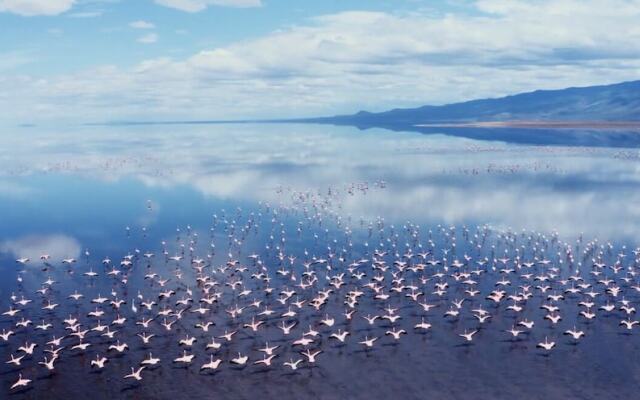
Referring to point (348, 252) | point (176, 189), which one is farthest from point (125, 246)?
point (176, 189)

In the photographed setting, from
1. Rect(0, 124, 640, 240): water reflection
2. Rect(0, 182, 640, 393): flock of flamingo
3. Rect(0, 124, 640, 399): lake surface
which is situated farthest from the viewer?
Rect(0, 124, 640, 240): water reflection

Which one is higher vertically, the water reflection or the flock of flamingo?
the water reflection

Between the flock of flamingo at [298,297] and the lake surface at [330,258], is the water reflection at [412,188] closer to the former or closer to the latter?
the lake surface at [330,258]

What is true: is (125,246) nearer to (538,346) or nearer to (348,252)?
(348,252)

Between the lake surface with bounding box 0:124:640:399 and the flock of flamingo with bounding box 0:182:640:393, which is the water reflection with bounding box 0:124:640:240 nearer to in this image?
the lake surface with bounding box 0:124:640:399

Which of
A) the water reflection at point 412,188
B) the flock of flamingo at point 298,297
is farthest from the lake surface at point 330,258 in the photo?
the water reflection at point 412,188

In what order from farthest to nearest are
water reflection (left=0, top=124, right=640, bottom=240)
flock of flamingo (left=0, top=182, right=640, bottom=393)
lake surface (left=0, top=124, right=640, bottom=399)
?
water reflection (left=0, top=124, right=640, bottom=240), flock of flamingo (left=0, top=182, right=640, bottom=393), lake surface (left=0, top=124, right=640, bottom=399)

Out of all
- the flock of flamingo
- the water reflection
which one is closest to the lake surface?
the flock of flamingo

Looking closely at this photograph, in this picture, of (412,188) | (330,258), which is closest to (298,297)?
(330,258)
